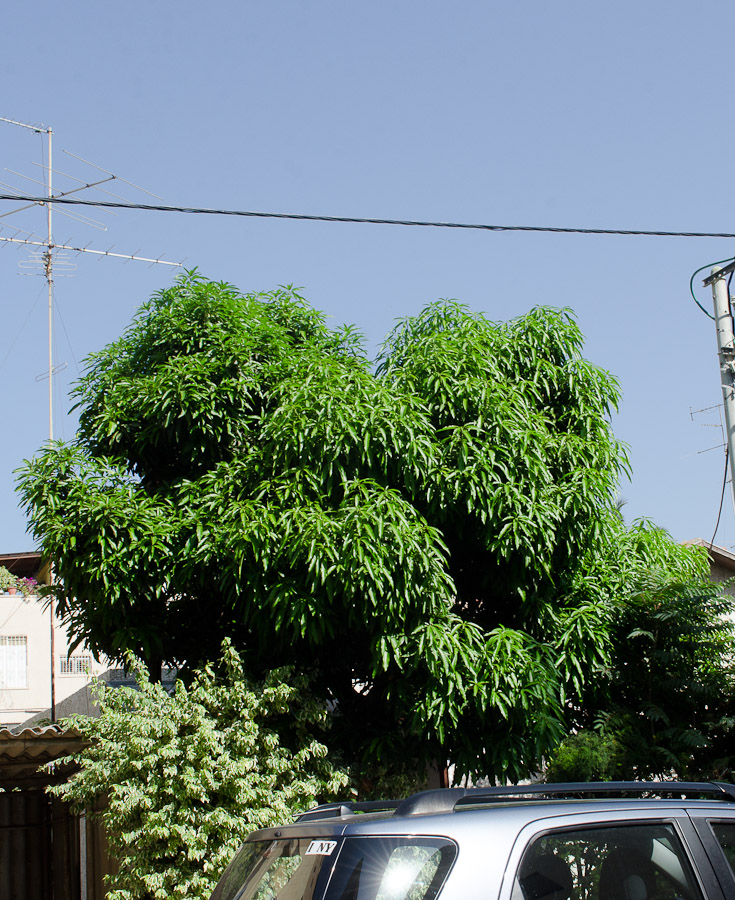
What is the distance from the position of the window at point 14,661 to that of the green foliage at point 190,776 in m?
14.9

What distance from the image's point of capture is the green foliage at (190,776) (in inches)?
353

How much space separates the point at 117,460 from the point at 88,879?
19.2ft

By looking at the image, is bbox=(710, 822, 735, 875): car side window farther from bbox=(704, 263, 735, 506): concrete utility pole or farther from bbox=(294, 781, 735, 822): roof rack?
bbox=(704, 263, 735, 506): concrete utility pole

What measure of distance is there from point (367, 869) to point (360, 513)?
6781 mm

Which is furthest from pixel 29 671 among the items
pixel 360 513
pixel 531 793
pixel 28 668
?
pixel 531 793

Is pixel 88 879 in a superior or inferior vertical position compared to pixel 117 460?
inferior

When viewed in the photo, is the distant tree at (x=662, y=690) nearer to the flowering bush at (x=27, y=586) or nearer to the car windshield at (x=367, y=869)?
the car windshield at (x=367, y=869)

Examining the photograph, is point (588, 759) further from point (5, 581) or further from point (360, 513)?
point (5, 581)

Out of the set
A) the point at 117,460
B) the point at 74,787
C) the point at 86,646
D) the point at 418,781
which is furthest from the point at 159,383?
the point at 418,781

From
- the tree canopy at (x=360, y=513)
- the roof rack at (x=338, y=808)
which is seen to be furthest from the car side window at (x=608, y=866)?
the tree canopy at (x=360, y=513)

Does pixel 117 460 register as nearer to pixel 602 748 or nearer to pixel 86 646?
pixel 86 646

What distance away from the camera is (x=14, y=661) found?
942 inches

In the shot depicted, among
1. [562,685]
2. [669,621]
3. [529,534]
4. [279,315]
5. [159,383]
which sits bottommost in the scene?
[562,685]

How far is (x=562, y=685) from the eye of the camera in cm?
1136
